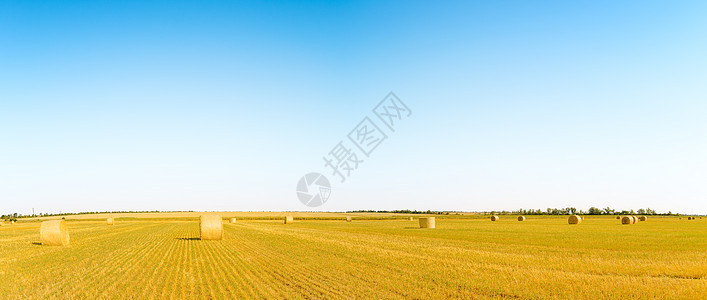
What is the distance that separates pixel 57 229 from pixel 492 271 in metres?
21.8

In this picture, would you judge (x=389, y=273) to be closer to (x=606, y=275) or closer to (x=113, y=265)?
(x=606, y=275)

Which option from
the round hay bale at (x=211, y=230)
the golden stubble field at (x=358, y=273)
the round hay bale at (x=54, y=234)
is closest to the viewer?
the golden stubble field at (x=358, y=273)

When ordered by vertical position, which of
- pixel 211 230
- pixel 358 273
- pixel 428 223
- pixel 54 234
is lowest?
pixel 428 223

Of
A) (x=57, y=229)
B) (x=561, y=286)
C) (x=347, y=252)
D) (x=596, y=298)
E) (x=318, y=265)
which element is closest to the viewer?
(x=596, y=298)

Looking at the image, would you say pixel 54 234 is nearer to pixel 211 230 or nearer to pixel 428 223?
pixel 211 230

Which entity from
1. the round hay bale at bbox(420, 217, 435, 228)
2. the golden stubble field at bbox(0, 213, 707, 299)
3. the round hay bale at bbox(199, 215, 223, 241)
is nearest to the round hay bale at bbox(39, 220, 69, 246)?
the golden stubble field at bbox(0, 213, 707, 299)

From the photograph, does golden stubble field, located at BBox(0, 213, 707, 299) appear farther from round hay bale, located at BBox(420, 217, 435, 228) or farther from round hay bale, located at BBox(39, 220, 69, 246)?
round hay bale, located at BBox(420, 217, 435, 228)

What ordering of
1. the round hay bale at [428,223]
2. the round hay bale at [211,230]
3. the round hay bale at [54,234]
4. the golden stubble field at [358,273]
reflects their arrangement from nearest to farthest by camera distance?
the golden stubble field at [358,273] → the round hay bale at [54,234] → the round hay bale at [211,230] → the round hay bale at [428,223]

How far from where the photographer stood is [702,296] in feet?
35.3

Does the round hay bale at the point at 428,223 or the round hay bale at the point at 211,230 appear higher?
the round hay bale at the point at 211,230

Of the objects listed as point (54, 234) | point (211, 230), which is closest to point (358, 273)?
point (211, 230)

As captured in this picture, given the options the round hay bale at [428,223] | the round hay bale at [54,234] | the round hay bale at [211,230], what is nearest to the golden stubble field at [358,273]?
the round hay bale at [54,234]

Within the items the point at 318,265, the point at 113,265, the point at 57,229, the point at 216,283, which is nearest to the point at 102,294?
the point at 216,283

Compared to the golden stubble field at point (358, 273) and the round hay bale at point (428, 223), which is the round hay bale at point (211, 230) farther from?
the round hay bale at point (428, 223)
